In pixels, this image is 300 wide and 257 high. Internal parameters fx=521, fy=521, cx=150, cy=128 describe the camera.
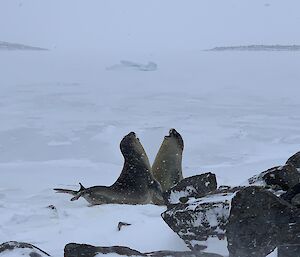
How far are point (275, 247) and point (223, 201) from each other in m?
0.34

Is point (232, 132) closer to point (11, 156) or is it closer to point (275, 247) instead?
point (11, 156)

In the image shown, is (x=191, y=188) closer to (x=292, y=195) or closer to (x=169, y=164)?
(x=292, y=195)

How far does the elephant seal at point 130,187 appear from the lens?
4688 mm

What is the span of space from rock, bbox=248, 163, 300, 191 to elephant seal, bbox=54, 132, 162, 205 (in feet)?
7.12

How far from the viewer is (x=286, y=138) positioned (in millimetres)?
8469

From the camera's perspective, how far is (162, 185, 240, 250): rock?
243 centimetres

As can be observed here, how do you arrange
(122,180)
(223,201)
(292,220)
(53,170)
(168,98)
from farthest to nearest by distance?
(168,98) → (53,170) → (122,180) → (223,201) → (292,220)

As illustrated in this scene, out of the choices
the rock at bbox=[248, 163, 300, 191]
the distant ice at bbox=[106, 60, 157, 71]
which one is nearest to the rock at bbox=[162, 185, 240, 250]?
the rock at bbox=[248, 163, 300, 191]

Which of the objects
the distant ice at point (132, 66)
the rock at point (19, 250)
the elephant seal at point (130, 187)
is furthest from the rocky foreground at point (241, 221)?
the distant ice at point (132, 66)

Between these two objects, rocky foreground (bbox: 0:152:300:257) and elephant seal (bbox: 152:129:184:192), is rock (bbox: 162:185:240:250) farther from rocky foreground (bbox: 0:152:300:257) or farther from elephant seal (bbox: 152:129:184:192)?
elephant seal (bbox: 152:129:184:192)

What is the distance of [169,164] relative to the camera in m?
5.47

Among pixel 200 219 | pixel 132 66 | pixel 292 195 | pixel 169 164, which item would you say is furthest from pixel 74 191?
pixel 132 66

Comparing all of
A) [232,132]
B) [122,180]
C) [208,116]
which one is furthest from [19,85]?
[122,180]

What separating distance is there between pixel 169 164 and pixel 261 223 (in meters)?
3.30
